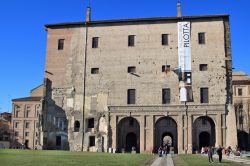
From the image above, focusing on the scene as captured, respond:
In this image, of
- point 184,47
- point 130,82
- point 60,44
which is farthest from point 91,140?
point 184,47

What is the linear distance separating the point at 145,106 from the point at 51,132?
1186cm

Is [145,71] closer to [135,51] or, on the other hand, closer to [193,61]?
[135,51]

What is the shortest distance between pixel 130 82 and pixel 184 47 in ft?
24.8

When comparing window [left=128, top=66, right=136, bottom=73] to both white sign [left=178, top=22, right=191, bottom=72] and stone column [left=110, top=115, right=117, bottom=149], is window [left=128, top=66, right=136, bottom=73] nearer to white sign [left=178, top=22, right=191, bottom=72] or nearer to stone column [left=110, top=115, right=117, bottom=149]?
white sign [left=178, top=22, right=191, bottom=72]

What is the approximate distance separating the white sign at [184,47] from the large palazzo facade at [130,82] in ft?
1.71

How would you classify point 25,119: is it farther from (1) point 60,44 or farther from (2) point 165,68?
(2) point 165,68

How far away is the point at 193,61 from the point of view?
144 feet

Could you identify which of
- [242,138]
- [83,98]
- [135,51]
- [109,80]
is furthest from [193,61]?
[242,138]

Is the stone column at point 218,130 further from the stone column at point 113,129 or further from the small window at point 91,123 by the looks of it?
the small window at point 91,123

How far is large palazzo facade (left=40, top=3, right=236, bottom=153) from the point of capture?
1692 inches

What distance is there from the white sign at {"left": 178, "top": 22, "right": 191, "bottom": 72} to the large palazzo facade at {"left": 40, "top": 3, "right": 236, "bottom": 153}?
0.52 metres

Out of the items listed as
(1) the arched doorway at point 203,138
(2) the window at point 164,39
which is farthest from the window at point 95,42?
(1) the arched doorway at point 203,138

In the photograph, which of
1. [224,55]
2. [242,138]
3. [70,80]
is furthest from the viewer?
[242,138]

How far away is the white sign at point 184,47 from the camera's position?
43.9 meters
